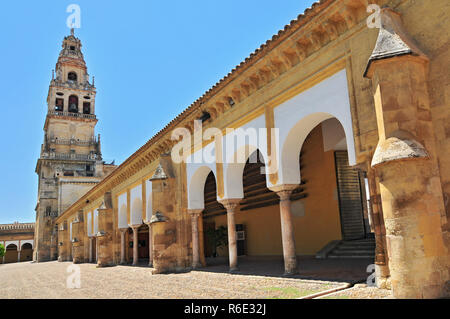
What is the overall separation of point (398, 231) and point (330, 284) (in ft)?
7.92

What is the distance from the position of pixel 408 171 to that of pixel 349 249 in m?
7.84

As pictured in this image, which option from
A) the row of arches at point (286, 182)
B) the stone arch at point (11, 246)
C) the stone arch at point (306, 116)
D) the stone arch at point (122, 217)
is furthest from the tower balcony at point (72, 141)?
the stone arch at point (306, 116)

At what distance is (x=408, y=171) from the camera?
5215 mm

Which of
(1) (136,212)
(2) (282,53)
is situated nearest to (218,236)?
(1) (136,212)

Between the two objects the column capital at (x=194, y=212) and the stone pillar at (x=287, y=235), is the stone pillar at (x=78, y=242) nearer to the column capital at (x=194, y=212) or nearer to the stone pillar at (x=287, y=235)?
the column capital at (x=194, y=212)

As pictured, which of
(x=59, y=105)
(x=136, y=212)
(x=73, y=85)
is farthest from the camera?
(x=73, y=85)

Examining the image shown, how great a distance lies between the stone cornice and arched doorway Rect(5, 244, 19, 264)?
5530cm

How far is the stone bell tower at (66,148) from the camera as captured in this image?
156 feet

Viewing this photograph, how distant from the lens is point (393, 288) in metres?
5.23

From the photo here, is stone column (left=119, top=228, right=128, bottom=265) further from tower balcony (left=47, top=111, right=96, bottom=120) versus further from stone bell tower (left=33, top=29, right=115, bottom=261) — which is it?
tower balcony (left=47, top=111, right=96, bottom=120)

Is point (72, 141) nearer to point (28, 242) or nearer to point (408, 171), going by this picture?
point (28, 242)

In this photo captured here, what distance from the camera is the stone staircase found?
1167cm

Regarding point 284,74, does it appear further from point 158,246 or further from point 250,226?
point 250,226
